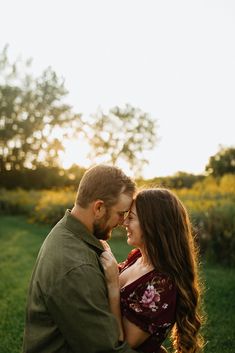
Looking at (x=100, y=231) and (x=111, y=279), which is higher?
(x=100, y=231)

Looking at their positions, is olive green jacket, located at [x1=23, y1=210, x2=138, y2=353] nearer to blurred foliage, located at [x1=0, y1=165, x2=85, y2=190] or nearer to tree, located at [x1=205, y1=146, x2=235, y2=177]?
tree, located at [x1=205, y1=146, x2=235, y2=177]

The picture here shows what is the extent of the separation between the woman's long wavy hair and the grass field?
2379 mm

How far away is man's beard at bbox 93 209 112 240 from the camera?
2.75 metres

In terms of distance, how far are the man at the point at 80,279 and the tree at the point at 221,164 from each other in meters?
31.0

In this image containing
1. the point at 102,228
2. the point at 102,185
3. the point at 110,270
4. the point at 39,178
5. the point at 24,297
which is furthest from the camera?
the point at 39,178

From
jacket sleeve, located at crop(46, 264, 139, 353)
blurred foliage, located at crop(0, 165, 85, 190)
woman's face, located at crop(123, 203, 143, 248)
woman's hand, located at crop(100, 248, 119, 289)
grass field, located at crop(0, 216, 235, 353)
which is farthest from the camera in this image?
blurred foliage, located at crop(0, 165, 85, 190)

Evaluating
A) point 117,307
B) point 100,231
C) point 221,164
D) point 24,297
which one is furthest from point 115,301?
point 221,164

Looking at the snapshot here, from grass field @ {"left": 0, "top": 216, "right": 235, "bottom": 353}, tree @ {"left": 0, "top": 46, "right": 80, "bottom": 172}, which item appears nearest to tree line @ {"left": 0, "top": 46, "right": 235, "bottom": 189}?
tree @ {"left": 0, "top": 46, "right": 80, "bottom": 172}

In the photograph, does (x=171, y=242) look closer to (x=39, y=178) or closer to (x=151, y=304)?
(x=151, y=304)

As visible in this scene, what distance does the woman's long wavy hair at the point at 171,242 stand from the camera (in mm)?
2744

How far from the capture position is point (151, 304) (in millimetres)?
2604

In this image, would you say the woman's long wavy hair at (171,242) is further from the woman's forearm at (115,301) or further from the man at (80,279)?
the woman's forearm at (115,301)

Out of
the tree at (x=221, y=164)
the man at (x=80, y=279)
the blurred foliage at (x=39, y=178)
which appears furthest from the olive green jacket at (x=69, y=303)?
the blurred foliage at (x=39, y=178)

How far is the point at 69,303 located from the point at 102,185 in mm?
759
